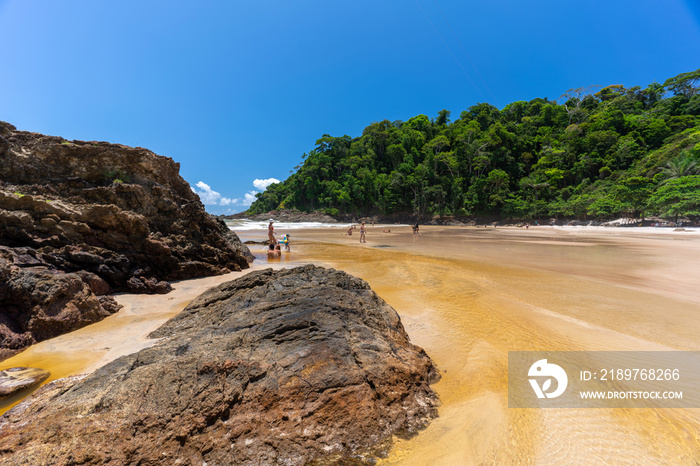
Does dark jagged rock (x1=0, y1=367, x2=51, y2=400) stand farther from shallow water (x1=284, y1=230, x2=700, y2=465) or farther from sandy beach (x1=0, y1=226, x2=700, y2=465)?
shallow water (x1=284, y1=230, x2=700, y2=465)

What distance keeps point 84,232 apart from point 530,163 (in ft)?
222

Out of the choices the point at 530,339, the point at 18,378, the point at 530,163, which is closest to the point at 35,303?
the point at 18,378

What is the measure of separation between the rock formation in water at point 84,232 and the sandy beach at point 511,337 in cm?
47

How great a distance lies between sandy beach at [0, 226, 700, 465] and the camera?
221 centimetres

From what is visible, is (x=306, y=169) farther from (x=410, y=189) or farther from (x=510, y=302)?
(x=510, y=302)

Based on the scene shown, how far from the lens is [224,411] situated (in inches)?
85.0

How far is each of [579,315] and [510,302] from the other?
1.19 m

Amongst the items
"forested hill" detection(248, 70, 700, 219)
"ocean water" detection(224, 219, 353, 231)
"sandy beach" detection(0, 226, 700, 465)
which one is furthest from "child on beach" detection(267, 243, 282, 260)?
"forested hill" detection(248, 70, 700, 219)

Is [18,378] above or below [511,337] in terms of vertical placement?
above

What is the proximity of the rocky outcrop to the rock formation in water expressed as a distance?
2.55m

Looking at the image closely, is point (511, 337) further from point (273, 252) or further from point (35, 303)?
point (273, 252)

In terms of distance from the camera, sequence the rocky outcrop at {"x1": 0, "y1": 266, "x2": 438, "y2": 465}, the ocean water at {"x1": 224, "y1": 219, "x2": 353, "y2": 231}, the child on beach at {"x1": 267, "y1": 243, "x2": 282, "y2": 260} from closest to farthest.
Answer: the rocky outcrop at {"x1": 0, "y1": 266, "x2": 438, "y2": 465}
the child on beach at {"x1": 267, "y1": 243, "x2": 282, "y2": 260}
the ocean water at {"x1": 224, "y1": 219, "x2": 353, "y2": 231}

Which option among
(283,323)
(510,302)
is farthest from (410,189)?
(283,323)

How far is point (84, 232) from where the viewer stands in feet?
20.4
